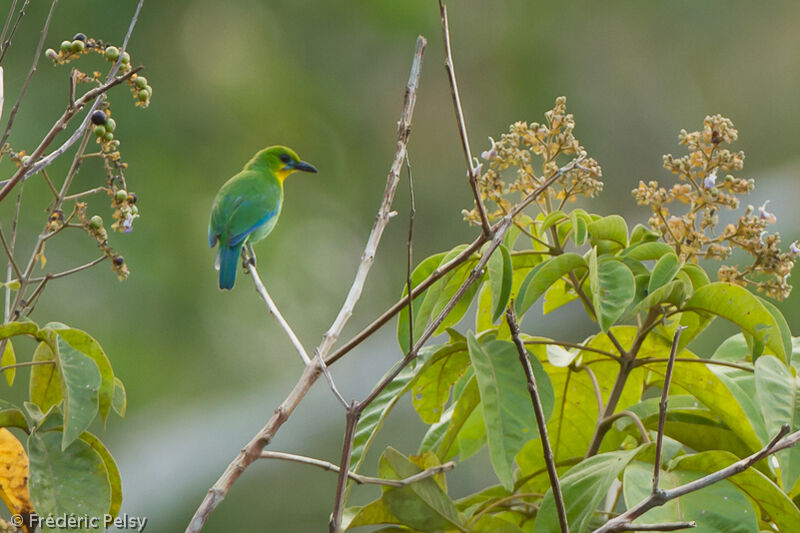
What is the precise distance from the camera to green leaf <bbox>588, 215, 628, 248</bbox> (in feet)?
2.68

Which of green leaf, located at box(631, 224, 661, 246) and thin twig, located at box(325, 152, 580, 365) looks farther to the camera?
green leaf, located at box(631, 224, 661, 246)

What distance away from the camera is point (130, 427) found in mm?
4750

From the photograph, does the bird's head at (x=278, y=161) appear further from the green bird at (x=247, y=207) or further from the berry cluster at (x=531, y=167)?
the berry cluster at (x=531, y=167)

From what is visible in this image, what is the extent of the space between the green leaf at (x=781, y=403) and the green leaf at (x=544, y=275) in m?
0.17

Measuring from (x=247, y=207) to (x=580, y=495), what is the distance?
→ 1.29m

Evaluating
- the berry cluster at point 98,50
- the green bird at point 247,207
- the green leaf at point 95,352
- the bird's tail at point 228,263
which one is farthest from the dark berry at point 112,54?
the bird's tail at point 228,263

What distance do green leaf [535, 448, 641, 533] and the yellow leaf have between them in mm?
401

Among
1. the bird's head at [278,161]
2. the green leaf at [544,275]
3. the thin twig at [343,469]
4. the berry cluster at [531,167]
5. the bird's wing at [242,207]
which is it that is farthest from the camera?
the bird's head at [278,161]

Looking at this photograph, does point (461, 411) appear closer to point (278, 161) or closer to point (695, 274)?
point (695, 274)

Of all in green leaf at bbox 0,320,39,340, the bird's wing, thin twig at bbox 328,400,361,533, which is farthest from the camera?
the bird's wing

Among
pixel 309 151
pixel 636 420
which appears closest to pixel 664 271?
pixel 636 420

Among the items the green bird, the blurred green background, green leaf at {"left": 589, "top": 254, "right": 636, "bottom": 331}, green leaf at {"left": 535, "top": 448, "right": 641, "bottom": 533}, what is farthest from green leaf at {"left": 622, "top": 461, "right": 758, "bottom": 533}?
the blurred green background

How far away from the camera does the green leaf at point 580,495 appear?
26.1 inches

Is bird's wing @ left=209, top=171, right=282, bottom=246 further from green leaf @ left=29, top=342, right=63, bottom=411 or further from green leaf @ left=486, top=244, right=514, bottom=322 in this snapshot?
green leaf @ left=486, top=244, right=514, bottom=322
